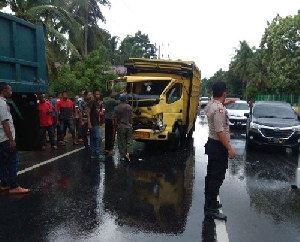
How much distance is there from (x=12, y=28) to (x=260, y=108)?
901cm

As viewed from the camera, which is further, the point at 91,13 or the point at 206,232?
the point at 91,13

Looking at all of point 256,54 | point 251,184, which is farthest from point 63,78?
point 256,54

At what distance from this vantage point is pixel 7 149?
5.98 metres

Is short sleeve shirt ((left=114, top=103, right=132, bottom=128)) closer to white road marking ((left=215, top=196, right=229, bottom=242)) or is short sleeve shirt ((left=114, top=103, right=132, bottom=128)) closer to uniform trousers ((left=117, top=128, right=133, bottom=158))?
uniform trousers ((left=117, top=128, right=133, bottom=158))

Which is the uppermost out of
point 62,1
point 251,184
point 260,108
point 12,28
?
point 62,1

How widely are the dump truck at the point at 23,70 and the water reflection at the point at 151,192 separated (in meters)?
1.94

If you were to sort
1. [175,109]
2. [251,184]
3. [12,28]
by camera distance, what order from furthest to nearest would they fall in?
[175,109]
[251,184]
[12,28]

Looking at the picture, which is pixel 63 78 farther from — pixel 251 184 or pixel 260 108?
pixel 251 184

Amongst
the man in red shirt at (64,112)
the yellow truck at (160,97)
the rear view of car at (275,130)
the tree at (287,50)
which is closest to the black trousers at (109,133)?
the yellow truck at (160,97)

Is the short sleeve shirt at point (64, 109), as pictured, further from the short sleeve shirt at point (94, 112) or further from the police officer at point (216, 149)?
the police officer at point (216, 149)

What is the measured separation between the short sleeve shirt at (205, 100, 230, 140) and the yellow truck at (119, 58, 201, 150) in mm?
4731

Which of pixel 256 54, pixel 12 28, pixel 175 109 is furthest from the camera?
pixel 256 54

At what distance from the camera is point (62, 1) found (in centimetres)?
1938

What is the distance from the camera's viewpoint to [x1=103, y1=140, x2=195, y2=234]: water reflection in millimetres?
5047
